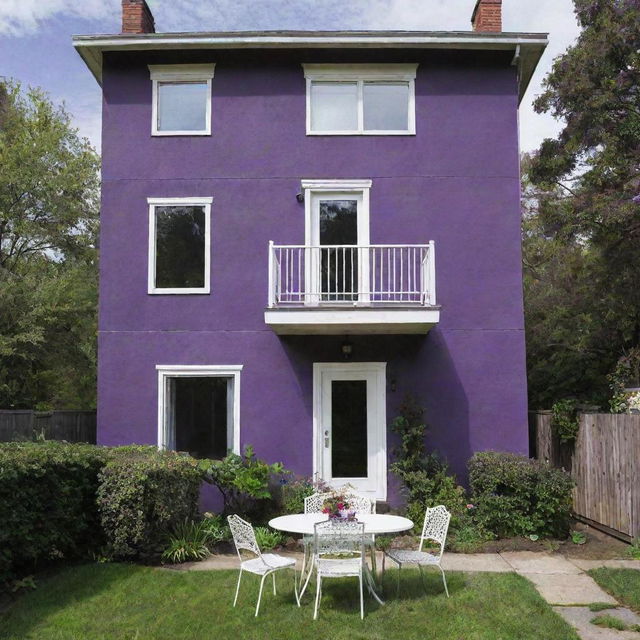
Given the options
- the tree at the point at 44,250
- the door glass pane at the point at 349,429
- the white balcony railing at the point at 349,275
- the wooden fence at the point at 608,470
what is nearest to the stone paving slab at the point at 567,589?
the wooden fence at the point at 608,470

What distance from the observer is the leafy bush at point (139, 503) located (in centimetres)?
840

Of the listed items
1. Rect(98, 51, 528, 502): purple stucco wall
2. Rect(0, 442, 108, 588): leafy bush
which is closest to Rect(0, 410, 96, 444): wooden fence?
Rect(98, 51, 528, 502): purple stucco wall

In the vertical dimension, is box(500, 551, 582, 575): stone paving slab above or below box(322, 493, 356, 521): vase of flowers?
below

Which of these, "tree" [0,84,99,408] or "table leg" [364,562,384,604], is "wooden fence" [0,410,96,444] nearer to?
"tree" [0,84,99,408]

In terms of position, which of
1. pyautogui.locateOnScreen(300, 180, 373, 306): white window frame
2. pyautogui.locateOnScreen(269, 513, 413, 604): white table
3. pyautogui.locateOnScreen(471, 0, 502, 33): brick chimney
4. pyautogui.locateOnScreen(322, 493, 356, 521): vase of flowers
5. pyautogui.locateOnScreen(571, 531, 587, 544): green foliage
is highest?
pyautogui.locateOnScreen(471, 0, 502, 33): brick chimney

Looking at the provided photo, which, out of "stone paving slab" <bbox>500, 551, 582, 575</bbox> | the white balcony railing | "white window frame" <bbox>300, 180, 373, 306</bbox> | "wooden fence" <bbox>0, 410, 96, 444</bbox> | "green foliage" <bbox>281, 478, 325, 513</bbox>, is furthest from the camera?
"wooden fence" <bbox>0, 410, 96, 444</bbox>

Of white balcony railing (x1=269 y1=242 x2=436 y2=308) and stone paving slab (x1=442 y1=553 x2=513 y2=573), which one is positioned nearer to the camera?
stone paving slab (x1=442 y1=553 x2=513 y2=573)

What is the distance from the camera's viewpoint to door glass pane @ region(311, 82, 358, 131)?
39.3 feet

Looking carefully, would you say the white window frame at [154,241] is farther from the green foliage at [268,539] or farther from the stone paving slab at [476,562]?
the stone paving slab at [476,562]

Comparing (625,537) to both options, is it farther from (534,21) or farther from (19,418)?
(19,418)

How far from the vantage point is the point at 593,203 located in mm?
14031

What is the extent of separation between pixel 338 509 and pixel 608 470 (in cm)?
494

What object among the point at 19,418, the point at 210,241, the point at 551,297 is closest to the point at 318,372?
the point at 210,241

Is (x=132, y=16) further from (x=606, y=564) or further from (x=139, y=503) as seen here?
(x=606, y=564)
